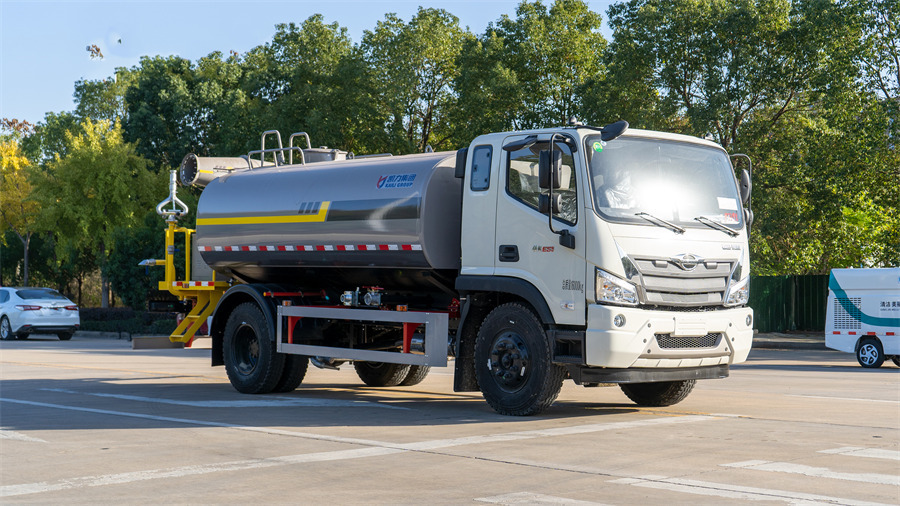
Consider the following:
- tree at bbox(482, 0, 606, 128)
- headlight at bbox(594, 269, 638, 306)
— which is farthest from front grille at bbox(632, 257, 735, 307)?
tree at bbox(482, 0, 606, 128)

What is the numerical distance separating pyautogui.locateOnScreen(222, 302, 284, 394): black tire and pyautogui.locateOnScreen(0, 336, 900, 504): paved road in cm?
26

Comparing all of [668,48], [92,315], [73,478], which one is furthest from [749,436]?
[92,315]

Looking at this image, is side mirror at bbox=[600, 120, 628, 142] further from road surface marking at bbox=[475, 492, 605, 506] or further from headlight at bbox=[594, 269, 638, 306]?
road surface marking at bbox=[475, 492, 605, 506]

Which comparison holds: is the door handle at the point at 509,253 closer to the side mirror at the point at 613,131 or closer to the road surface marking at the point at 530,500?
the side mirror at the point at 613,131

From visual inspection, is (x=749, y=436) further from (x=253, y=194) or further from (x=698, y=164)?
(x=253, y=194)

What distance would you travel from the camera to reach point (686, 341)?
10.7 metres

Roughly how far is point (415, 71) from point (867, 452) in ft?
109

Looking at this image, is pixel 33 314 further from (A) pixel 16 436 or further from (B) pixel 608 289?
(B) pixel 608 289

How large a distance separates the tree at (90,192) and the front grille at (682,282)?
119 ft

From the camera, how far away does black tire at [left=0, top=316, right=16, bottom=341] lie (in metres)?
31.4

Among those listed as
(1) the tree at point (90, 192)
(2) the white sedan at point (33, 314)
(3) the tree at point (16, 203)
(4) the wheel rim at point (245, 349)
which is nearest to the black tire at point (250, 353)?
(4) the wheel rim at point (245, 349)

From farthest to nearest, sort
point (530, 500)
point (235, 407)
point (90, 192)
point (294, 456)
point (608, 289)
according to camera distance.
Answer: point (90, 192)
point (235, 407)
point (608, 289)
point (294, 456)
point (530, 500)

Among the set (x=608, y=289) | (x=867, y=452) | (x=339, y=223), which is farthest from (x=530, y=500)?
(x=339, y=223)

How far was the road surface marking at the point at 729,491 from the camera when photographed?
6.65 metres
